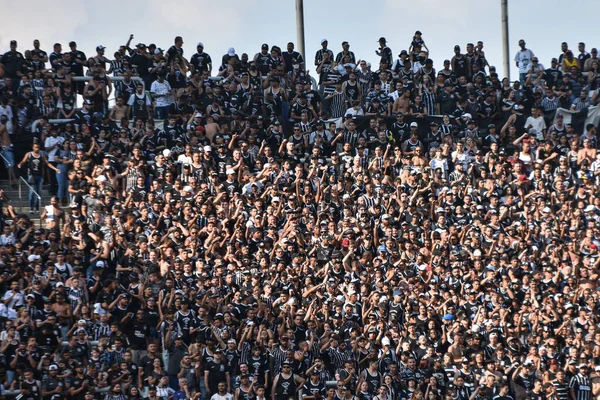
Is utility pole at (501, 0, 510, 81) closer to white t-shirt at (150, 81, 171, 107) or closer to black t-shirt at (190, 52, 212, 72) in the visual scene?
black t-shirt at (190, 52, 212, 72)

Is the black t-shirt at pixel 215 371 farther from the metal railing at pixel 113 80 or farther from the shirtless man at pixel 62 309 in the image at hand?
the metal railing at pixel 113 80

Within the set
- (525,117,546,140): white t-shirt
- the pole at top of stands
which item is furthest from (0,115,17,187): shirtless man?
(525,117,546,140): white t-shirt

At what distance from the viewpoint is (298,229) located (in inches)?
952

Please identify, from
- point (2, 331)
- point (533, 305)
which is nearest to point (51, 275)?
point (2, 331)

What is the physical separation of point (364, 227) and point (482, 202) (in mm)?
3065

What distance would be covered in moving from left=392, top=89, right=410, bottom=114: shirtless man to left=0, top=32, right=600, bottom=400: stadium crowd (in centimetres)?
4

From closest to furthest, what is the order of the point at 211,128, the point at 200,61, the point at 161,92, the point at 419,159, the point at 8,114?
1. the point at 8,114
2. the point at 419,159
3. the point at 211,128
4. the point at 161,92
5. the point at 200,61

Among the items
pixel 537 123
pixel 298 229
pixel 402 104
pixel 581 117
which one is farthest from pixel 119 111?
pixel 581 117

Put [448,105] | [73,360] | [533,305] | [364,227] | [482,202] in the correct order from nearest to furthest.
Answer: [73,360] < [533,305] < [364,227] < [482,202] < [448,105]

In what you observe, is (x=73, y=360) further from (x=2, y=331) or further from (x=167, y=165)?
(x=167, y=165)

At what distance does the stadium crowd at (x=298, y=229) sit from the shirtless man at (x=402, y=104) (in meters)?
0.04

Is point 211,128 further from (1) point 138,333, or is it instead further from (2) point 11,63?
(1) point 138,333

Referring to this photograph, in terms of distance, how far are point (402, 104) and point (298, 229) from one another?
5.81 meters

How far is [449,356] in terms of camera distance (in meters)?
21.4
